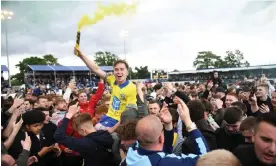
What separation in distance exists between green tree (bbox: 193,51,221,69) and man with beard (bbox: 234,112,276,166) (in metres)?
107

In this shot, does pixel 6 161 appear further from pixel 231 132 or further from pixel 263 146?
pixel 231 132

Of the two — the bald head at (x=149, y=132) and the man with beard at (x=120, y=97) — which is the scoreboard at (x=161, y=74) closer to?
the man with beard at (x=120, y=97)

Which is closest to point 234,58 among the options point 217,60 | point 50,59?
point 217,60

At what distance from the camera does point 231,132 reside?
11.6 ft

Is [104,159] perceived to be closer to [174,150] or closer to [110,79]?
[174,150]

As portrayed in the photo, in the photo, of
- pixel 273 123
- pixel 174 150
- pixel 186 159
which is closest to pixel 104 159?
pixel 174 150

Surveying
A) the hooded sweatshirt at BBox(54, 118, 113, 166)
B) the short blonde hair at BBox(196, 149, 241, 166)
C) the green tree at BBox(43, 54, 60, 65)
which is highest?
the green tree at BBox(43, 54, 60, 65)

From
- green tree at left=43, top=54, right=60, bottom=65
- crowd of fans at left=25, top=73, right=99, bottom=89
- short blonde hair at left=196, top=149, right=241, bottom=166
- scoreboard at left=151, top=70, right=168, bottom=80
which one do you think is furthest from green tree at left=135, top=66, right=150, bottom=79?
short blonde hair at left=196, top=149, right=241, bottom=166

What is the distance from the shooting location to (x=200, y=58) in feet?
362

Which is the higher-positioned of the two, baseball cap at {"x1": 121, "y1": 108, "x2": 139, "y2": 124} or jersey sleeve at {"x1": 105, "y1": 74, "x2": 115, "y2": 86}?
jersey sleeve at {"x1": 105, "y1": 74, "x2": 115, "y2": 86}

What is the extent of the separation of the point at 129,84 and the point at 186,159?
8.45 ft

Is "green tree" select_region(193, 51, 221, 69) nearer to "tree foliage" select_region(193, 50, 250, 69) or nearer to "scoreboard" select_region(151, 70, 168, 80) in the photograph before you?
"tree foliage" select_region(193, 50, 250, 69)

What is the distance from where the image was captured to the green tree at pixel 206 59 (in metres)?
107

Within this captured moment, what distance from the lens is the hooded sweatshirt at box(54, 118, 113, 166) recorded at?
3.14 meters
